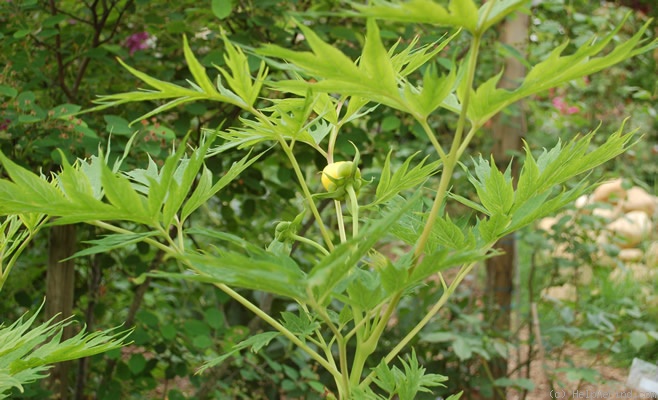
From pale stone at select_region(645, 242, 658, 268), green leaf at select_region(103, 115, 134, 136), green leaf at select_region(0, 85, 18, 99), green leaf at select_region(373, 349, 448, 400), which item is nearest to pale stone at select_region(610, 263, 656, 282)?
pale stone at select_region(645, 242, 658, 268)

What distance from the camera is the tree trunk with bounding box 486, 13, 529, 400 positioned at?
220 centimetres

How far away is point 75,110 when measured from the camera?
1262 millimetres

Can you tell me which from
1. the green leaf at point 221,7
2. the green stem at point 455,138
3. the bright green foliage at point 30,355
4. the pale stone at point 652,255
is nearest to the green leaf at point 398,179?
the green stem at point 455,138

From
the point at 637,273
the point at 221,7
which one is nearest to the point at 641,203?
the point at 637,273

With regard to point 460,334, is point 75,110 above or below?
above

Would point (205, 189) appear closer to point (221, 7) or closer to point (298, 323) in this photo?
point (298, 323)

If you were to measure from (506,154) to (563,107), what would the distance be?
0.58m

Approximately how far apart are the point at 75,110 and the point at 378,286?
940mm

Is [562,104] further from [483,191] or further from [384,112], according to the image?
[483,191]

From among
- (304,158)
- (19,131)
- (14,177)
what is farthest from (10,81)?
(14,177)

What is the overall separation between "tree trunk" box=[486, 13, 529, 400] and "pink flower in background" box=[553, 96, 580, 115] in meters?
0.26

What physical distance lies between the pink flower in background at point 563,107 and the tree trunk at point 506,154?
264 mm

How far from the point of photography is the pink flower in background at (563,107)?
250cm

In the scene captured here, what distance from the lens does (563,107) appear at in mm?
2742
